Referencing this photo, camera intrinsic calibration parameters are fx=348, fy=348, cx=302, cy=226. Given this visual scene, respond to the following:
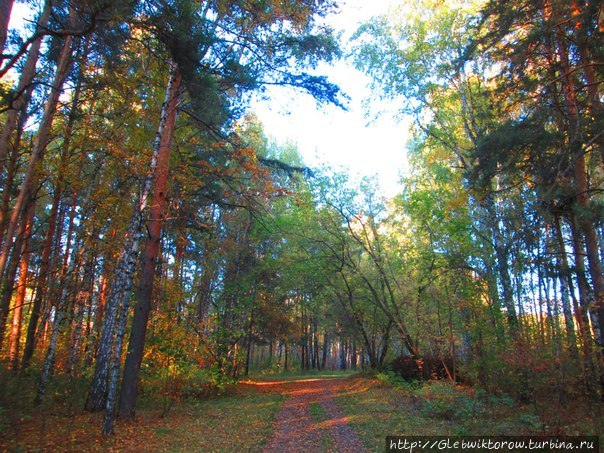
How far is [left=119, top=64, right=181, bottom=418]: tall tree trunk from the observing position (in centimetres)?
795

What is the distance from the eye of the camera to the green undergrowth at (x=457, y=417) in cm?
597

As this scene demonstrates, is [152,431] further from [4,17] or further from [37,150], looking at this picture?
[4,17]

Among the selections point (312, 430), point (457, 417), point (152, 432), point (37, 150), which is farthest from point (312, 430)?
point (37, 150)

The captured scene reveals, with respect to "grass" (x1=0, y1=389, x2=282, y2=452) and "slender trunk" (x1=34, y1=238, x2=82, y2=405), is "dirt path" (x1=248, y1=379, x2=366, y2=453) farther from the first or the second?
"slender trunk" (x1=34, y1=238, x2=82, y2=405)

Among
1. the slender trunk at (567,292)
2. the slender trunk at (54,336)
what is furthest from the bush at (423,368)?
the slender trunk at (54,336)

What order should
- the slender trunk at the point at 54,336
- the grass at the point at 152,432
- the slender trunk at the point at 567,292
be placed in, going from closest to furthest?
the grass at the point at 152,432 < the slender trunk at the point at 567,292 < the slender trunk at the point at 54,336

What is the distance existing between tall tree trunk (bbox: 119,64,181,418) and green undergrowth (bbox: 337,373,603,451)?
521cm

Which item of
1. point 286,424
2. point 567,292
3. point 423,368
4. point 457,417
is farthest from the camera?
point 423,368

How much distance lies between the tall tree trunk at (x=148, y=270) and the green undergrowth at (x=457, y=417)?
5205 millimetres

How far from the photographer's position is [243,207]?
33.2 feet

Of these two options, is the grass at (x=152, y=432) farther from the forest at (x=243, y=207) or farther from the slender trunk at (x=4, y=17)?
the slender trunk at (x=4, y=17)

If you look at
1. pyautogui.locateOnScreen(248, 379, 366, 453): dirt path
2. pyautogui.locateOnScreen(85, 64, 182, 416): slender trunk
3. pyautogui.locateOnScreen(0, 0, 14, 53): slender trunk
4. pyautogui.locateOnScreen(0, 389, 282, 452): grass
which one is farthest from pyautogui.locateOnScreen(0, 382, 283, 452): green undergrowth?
pyautogui.locateOnScreen(0, 0, 14, 53): slender trunk

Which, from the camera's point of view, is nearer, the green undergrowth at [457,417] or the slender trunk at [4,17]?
the slender trunk at [4,17]

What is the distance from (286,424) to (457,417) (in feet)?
13.2
